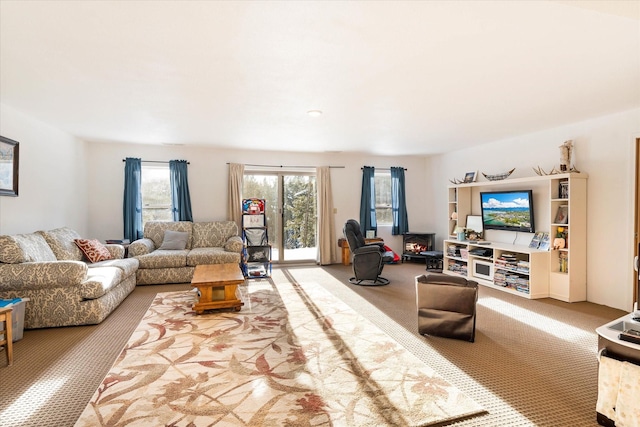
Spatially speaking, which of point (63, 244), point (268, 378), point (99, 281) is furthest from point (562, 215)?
point (63, 244)

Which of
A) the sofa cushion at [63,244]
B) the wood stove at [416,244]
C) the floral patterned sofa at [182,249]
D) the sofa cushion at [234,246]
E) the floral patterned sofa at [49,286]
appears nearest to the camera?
the floral patterned sofa at [49,286]

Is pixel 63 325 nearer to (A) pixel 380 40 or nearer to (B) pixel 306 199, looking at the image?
(A) pixel 380 40

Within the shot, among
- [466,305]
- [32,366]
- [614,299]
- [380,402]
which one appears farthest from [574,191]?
[32,366]

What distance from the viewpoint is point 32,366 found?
2.66m

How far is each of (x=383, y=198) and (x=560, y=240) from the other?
12.4ft

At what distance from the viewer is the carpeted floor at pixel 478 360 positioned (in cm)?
209

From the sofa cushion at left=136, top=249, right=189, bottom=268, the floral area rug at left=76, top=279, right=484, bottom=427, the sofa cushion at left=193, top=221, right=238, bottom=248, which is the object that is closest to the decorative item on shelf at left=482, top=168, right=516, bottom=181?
the floral area rug at left=76, top=279, right=484, bottom=427

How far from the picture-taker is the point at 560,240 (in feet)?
15.0

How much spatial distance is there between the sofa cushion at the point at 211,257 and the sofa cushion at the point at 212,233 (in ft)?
1.79

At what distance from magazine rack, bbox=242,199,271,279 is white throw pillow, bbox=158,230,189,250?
1.06m

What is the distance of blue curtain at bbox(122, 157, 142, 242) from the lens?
6113 millimetres

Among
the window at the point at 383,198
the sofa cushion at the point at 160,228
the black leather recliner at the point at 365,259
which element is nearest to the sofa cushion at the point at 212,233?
the sofa cushion at the point at 160,228

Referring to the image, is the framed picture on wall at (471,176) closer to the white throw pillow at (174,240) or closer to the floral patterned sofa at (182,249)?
the floral patterned sofa at (182,249)

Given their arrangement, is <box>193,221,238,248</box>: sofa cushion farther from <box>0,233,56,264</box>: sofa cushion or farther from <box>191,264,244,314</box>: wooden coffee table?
<box>0,233,56,264</box>: sofa cushion
